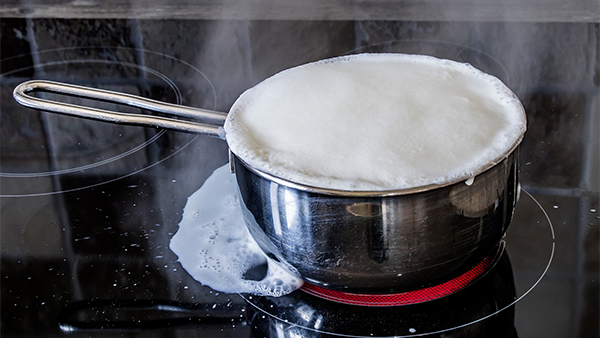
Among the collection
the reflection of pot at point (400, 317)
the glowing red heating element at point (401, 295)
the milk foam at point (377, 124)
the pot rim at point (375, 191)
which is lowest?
the reflection of pot at point (400, 317)

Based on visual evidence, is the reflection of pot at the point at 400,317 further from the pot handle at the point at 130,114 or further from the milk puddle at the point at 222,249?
the pot handle at the point at 130,114

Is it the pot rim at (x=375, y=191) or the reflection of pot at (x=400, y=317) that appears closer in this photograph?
the pot rim at (x=375, y=191)

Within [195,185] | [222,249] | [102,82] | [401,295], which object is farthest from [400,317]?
[102,82]

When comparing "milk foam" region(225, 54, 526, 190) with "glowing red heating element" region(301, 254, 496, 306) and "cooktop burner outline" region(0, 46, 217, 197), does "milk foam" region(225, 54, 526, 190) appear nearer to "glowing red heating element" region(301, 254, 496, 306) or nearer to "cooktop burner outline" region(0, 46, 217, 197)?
"glowing red heating element" region(301, 254, 496, 306)

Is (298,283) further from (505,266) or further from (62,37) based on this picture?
(62,37)

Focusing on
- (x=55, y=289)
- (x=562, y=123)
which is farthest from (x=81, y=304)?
(x=562, y=123)

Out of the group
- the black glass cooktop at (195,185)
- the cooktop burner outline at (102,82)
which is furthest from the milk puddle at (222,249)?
the cooktop burner outline at (102,82)
